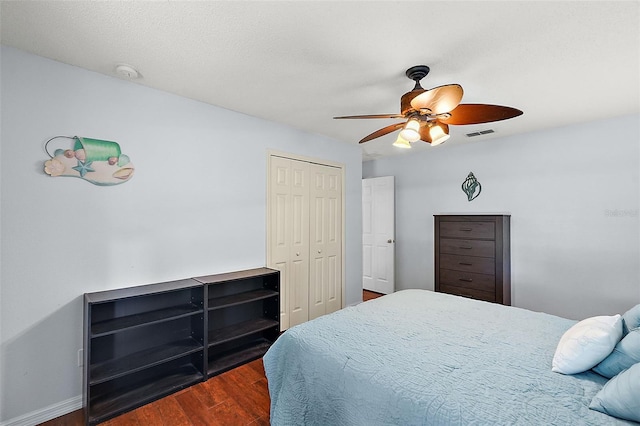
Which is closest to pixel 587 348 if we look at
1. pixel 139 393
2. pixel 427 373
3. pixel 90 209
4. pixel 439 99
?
pixel 427 373

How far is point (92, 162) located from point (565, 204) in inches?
182

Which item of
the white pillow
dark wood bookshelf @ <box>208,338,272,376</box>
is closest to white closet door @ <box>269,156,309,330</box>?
dark wood bookshelf @ <box>208,338,272,376</box>

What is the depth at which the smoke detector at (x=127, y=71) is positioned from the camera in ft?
6.75

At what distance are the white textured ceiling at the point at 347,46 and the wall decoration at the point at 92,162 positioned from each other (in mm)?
550

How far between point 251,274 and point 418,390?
6.19ft

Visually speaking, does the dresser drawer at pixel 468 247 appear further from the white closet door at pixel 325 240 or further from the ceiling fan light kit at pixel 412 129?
the ceiling fan light kit at pixel 412 129

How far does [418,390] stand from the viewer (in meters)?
1.24

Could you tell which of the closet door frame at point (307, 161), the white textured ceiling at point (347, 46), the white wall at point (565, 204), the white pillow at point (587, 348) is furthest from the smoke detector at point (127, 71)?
the white wall at point (565, 204)

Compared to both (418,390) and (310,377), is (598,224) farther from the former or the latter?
(310,377)

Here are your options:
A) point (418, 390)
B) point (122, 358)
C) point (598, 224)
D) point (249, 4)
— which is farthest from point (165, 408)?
point (598, 224)

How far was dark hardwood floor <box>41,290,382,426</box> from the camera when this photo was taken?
1932mm

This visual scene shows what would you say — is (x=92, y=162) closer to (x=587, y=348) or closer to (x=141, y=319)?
(x=141, y=319)

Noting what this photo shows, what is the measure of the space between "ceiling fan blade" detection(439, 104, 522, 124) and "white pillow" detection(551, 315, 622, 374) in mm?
1237

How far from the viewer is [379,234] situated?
5082mm
